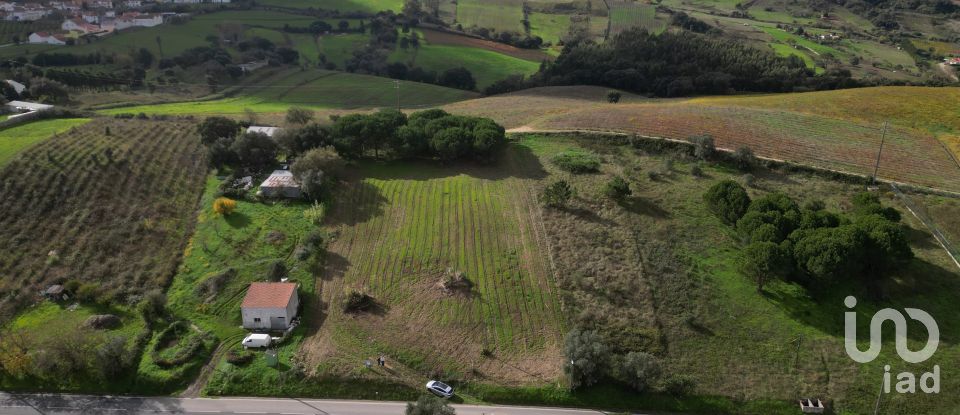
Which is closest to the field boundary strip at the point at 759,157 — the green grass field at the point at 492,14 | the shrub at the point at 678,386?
the shrub at the point at 678,386

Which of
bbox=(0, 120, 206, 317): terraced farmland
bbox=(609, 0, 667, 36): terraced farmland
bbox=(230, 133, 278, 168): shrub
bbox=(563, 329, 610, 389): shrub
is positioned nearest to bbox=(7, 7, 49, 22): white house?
bbox=(0, 120, 206, 317): terraced farmland

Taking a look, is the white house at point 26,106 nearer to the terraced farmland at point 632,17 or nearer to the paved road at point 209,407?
the paved road at point 209,407

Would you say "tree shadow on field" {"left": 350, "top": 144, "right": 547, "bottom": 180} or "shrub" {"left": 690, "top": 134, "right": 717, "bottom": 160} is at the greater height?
"shrub" {"left": 690, "top": 134, "right": 717, "bottom": 160}

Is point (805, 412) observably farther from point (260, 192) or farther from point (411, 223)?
point (260, 192)

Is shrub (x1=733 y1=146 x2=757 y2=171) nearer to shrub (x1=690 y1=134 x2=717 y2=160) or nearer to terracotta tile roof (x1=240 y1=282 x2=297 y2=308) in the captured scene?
shrub (x1=690 y1=134 x2=717 y2=160)

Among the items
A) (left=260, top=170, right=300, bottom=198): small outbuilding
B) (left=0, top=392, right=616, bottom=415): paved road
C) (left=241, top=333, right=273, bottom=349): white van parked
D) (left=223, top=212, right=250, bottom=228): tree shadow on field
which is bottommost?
(left=0, top=392, right=616, bottom=415): paved road

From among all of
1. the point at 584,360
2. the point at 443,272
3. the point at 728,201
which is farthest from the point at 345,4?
the point at 584,360
